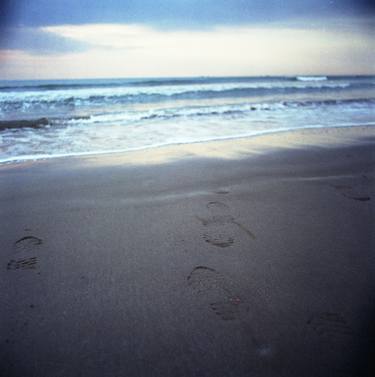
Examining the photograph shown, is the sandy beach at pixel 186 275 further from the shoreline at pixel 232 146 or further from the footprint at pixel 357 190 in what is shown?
the shoreline at pixel 232 146

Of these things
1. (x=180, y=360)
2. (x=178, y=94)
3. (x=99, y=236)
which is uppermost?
(x=178, y=94)

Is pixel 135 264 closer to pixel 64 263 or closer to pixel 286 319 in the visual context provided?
pixel 64 263

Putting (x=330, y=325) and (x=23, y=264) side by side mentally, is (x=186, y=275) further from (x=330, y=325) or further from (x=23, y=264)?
(x=23, y=264)

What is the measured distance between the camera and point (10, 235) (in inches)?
100

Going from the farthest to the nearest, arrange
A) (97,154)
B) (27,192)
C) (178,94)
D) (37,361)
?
(178,94)
(97,154)
(27,192)
(37,361)

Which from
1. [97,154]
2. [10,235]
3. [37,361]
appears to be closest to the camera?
[37,361]

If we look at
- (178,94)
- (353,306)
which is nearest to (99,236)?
(353,306)

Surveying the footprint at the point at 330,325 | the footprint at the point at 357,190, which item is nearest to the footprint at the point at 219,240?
the footprint at the point at 330,325

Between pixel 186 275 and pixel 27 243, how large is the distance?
1.33 m

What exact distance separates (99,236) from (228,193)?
1549mm

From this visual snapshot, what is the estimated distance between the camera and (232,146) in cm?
580

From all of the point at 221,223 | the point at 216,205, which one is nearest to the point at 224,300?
the point at 221,223

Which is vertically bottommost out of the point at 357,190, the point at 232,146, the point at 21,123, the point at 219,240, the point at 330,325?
the point at 330,325

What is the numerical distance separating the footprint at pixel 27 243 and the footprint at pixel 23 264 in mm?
146
